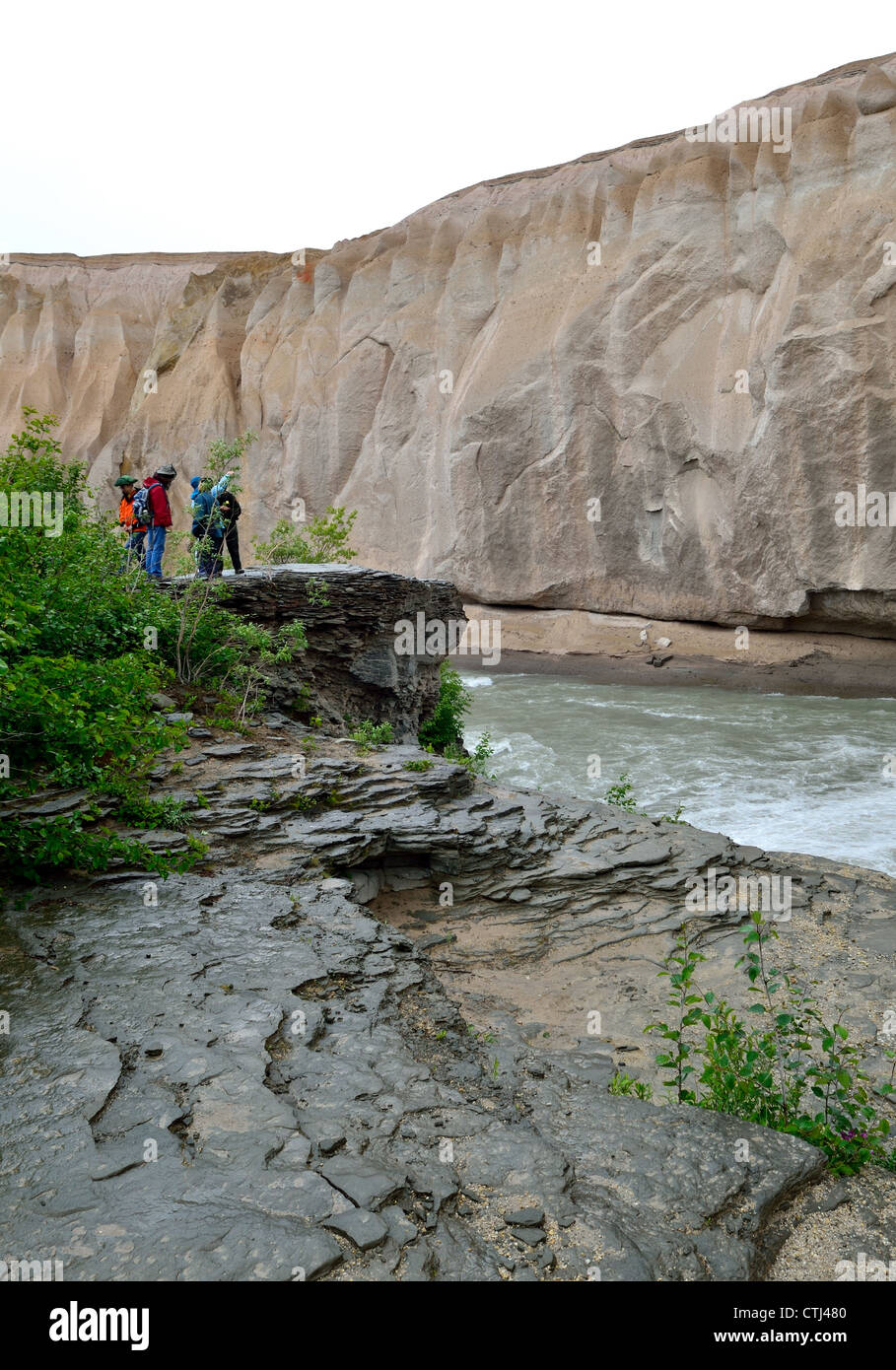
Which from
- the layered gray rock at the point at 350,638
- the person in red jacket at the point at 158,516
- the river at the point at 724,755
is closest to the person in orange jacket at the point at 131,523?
the person in red jacket at the point at 158,516

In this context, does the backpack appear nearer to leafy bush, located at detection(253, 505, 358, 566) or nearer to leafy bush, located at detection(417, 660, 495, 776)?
leafy bush, located at detection(253, 505, 358, 566)

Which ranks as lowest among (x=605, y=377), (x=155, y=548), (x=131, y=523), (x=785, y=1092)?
(x=785, y=1092)

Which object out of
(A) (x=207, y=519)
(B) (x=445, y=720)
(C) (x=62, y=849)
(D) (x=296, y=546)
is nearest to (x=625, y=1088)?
(C) (x=62, y=849)

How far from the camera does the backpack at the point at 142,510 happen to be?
11.8 meters

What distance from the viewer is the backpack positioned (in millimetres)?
11849

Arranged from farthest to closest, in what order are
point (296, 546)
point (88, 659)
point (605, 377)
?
point (605, 377) → point (296, 546) → point (88, 659)

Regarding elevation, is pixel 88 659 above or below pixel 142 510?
below

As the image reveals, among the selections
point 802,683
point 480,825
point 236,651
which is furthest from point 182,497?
point 480,825

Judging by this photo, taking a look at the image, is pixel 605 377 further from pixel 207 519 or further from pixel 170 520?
pixel 207 519

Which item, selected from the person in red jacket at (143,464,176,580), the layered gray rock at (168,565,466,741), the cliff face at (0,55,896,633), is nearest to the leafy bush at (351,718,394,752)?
the layered gray rock at (168,565,466,741)

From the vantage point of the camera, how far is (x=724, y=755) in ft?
54.4

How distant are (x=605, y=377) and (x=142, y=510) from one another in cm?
1821

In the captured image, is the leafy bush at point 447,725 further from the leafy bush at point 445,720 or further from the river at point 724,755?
the river at point 724,755

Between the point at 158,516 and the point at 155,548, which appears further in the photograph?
→ the point at 155,548
